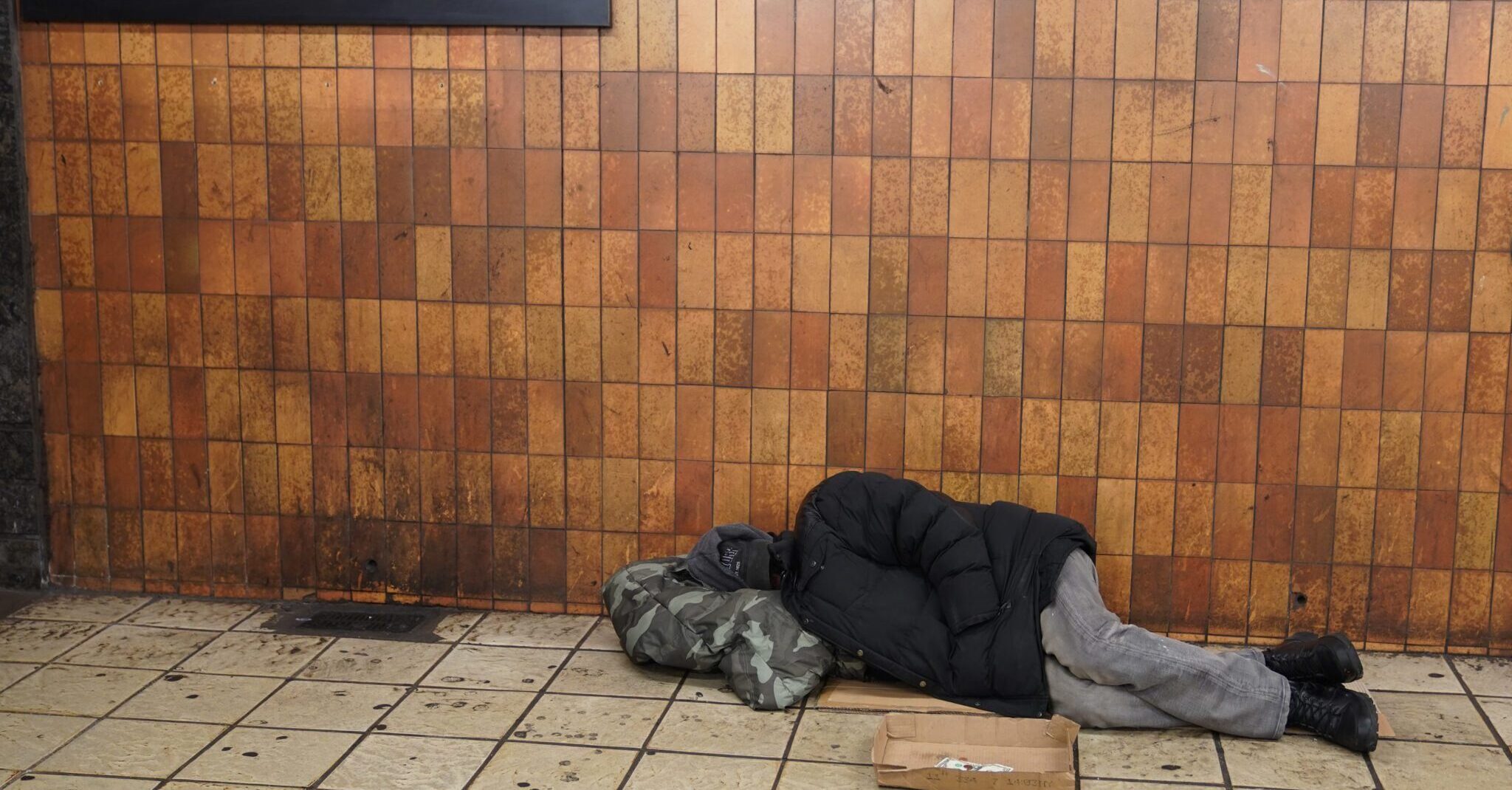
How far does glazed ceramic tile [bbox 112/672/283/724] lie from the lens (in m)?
4.14

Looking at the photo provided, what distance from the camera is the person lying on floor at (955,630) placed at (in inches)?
157

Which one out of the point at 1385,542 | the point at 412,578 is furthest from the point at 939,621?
the point at 412,578

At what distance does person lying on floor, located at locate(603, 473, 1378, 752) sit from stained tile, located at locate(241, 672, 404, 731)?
827mm

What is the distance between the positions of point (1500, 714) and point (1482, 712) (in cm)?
5

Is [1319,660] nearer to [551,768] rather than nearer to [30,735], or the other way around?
[551,768]

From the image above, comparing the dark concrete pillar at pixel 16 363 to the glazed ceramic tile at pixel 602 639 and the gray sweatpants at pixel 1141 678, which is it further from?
the gray sweatpants at pixel 1141 678

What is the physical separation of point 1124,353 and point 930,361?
26.8 inches

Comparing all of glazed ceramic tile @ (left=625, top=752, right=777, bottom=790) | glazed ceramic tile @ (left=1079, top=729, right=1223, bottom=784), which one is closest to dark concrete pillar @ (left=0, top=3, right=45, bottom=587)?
glazed ceramic tile @ (left=625, top=752, right=777, bottom=790)

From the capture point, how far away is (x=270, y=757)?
3.84 metres

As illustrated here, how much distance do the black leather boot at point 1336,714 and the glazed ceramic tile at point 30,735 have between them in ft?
12.0

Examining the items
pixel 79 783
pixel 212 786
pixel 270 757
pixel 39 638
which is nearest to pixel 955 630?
pixel 270 757

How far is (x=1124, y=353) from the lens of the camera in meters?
4.72

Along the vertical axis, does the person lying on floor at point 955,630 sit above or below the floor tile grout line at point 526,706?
above

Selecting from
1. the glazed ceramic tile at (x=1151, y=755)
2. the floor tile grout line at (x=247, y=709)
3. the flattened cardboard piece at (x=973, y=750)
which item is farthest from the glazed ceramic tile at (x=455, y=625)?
the glazed ceramic tile at (x=1151, y=755)
